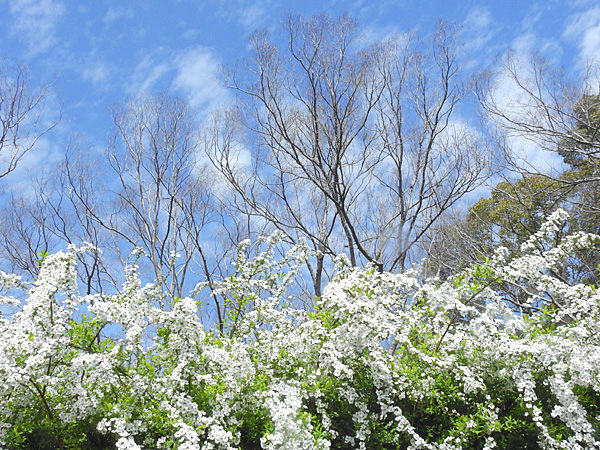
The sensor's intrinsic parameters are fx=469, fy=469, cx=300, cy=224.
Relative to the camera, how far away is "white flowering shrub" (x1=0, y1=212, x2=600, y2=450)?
3.06 metres

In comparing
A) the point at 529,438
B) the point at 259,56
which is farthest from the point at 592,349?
the point at 259,56

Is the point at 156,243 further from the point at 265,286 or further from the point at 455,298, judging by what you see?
the point at 455,298

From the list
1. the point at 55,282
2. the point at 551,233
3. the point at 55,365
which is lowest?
the point at 55,365

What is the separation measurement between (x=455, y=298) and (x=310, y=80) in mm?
7616

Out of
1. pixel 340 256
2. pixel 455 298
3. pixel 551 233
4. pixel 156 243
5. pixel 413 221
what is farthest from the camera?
pixel 156 243

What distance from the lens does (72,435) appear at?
3.15 meters

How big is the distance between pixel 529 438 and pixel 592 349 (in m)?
0.79

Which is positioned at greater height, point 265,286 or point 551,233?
point 265,286

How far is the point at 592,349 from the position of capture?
341cm

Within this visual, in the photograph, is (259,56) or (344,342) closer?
(344,342)

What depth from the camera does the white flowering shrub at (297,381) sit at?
121 inches

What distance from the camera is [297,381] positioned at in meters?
3.36

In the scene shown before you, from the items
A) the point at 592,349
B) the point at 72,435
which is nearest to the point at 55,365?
the point at 72,435

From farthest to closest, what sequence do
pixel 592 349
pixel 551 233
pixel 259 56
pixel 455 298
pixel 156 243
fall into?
1. pixel 156 243
2. pixel 259 56
3. pixel 551 233
4. pixel 455 298
5. pixel 592 349
